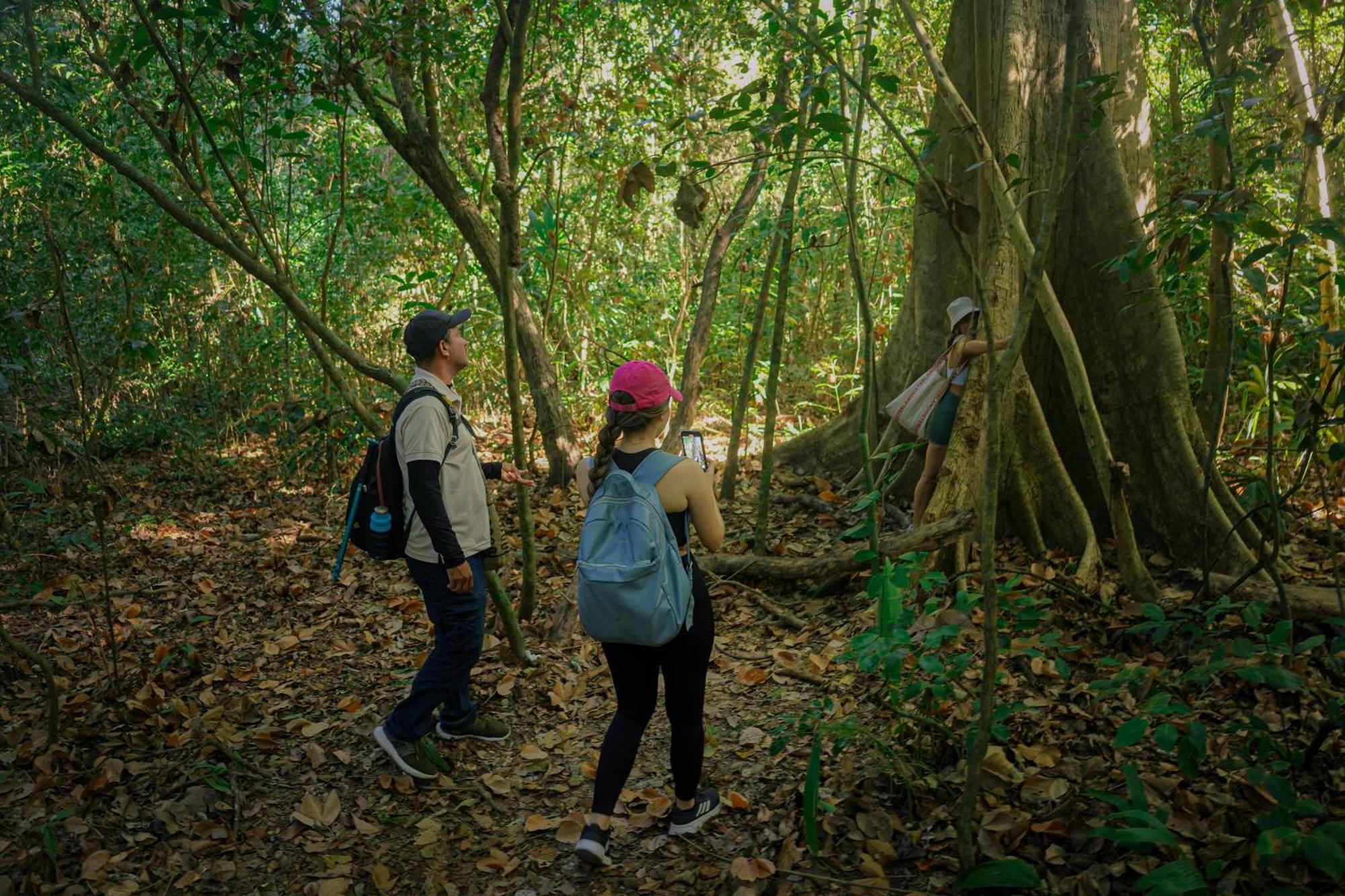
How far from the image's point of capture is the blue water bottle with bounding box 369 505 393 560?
3.81 meters

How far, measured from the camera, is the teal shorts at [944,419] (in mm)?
5484

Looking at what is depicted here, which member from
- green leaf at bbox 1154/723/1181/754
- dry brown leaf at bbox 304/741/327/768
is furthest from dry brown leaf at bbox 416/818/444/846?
green leaf at bbox 1154/723/1181/754

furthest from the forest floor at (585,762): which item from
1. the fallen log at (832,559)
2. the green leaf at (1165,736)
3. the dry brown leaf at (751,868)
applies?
the green leaf at (1165,736)

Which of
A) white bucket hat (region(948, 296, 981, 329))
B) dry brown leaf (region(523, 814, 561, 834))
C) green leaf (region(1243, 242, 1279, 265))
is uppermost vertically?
white bucket hat (region(948, 296, 981, 329))

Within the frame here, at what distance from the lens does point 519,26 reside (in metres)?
4.36

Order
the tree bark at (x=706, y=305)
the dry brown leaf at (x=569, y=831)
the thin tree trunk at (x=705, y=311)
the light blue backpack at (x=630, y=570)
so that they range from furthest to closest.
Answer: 1. the thin tree trunk at (x=705, y=311)
2. the tree bark at (x=706, y=305)
3. the dry brown leaf at (x=569, y=831)
4. the light blue backpack at (x=630, y=570)

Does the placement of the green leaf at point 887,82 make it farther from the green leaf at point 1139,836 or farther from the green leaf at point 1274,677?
the green leaf at point 1139,836

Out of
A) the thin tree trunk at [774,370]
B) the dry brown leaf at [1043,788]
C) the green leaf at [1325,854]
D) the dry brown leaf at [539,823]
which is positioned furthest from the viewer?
the thin tree trunk at [774,370]

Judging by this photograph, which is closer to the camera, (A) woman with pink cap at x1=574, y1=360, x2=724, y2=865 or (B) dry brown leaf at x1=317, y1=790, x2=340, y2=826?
(A) woman with pink cap at x1=574, y1=360, x2=724, y2=865

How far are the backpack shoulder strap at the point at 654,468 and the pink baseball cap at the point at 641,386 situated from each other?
176mm

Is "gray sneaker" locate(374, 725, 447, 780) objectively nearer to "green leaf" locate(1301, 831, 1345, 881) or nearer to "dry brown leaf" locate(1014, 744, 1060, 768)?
"dry brown leaf" locate(1014, 744, 1060, 768)

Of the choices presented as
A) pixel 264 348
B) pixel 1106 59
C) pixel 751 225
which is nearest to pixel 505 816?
pixel 1106 59

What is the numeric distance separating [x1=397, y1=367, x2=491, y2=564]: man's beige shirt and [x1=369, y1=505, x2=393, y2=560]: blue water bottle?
0.28 ft

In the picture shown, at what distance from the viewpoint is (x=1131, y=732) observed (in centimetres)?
254
